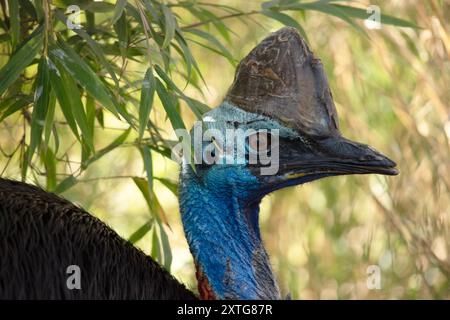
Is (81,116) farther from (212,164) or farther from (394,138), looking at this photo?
(394,138)

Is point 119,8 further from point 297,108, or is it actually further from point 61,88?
point 297,108

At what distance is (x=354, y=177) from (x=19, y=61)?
9.20 ft

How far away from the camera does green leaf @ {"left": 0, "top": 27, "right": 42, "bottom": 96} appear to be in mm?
3162

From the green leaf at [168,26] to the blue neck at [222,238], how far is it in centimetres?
36

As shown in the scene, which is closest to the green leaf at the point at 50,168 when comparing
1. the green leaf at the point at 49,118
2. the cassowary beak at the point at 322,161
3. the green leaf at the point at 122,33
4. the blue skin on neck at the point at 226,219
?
the green leaf at the point at 122,33

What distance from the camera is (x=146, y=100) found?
3129 millimetres

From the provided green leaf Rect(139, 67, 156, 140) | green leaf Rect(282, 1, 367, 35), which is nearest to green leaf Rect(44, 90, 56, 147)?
green leaf Rect(139, 67, 156, 140)

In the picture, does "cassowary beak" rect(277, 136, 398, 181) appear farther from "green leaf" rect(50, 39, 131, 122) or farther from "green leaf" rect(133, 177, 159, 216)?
"green leaf" rect(133, 177, 159, 216)

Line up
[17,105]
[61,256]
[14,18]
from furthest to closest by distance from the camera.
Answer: [17,105]
[14,18]
[61,256]

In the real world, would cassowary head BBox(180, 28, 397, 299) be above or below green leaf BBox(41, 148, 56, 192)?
below

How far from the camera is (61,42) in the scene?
3.26 m

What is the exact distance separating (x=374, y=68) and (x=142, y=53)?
252 cm

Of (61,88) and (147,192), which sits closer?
(61,88)

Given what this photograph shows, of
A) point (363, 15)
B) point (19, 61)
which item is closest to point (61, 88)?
point (19, 61)
